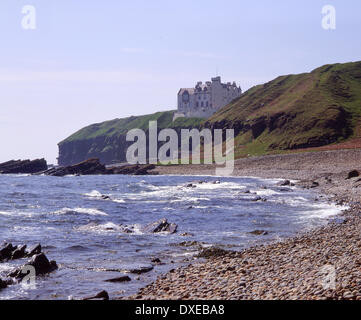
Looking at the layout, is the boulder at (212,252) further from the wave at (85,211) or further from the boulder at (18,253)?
the wave at (85,211)

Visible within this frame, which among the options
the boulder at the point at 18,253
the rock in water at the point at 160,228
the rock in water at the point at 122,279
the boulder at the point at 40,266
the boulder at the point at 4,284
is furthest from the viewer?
the rock in water at the point at 160,228

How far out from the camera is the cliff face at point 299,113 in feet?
429

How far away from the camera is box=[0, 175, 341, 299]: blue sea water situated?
18.6 metres

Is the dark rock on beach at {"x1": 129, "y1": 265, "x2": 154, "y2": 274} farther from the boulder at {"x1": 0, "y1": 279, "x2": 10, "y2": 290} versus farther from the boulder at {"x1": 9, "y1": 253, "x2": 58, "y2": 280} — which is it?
the boulder at {"x1": 0, "y1": 279, "x2": 10, "y2": 290}

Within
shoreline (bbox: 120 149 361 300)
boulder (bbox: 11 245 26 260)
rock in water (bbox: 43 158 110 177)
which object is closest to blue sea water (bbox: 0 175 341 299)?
boulder (bbox: 11 245 26 260)

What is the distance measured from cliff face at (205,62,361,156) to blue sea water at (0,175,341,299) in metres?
81.2

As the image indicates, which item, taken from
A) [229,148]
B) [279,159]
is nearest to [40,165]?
[229,148]

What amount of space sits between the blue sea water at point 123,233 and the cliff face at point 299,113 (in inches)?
3197

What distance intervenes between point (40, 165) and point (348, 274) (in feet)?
495

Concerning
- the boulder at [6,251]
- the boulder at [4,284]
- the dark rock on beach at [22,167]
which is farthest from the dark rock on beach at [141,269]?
the dark rock on beach at [22,167]

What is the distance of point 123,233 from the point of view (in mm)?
30453

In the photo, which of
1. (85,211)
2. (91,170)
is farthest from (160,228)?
(91,170)
